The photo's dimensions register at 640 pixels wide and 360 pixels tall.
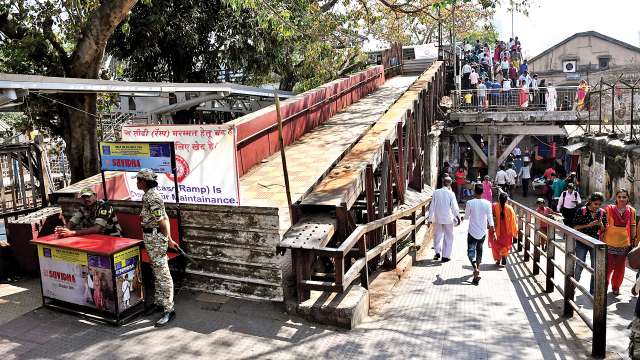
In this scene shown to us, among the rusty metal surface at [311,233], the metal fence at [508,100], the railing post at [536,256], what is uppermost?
the metal fence at [508,100]

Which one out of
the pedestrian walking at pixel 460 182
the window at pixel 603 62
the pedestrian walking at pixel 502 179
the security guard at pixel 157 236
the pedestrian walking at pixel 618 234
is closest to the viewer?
the security guard at pixel 157 236

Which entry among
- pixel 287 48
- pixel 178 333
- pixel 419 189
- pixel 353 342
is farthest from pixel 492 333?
pixel 287 48

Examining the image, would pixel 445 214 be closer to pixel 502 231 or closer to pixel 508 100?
pixel 502 231

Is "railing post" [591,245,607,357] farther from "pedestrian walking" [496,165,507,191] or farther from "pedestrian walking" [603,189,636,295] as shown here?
"pedestrian walking" [496,165,507,191]

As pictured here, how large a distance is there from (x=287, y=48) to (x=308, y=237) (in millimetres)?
13620

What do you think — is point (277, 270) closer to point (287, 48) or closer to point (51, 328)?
point (51, 328)

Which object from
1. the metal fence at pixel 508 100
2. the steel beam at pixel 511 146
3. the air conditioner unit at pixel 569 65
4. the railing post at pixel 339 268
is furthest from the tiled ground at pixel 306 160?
the air conditioner unit at pixel 569 65

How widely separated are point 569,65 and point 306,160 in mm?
31631

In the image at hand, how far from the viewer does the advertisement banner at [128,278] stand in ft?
16.1

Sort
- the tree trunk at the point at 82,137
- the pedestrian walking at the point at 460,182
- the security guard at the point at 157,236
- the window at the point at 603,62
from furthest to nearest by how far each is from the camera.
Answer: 1. the window at the point at 603,62
2. the pedestrian walking at the point at 460,182
3. the tree trunk at the point at 82,137
4. the security guard at the point at 157,236

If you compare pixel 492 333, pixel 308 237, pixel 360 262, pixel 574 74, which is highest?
pixel 574 74

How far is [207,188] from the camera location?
5.61 m

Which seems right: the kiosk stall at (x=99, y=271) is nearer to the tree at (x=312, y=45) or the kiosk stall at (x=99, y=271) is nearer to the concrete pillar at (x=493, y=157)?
the tree at (x=312, y=45)

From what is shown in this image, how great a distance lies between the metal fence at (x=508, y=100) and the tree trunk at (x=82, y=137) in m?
14.5
